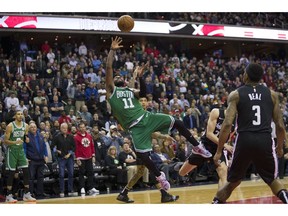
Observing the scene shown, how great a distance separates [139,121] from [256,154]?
303 centimetres

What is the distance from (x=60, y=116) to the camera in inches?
646

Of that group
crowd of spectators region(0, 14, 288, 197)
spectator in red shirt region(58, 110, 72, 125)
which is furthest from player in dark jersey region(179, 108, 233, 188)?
spectator in red shirt region(58, 110, 72, 125)

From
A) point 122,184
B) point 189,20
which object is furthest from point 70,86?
point 189,20

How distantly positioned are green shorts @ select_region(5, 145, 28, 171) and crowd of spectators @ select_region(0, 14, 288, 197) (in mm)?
1290

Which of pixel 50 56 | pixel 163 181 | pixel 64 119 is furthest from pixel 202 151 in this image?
pixel 50 56

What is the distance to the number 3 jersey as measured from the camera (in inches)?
268

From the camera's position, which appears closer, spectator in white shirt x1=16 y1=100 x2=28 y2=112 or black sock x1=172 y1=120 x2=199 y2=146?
black sock x1=172 y1=120 x2=199 y2=146

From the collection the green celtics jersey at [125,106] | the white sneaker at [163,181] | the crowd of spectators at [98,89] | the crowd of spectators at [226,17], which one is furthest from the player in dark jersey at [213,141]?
the crowd of spectators at [226,17]

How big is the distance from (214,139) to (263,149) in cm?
240

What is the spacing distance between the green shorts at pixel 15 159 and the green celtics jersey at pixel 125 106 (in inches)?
145

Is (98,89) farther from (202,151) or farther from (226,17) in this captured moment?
(226,17)

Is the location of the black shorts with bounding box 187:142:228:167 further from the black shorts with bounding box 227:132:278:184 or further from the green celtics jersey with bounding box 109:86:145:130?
the black shorts with bounding box 227:132:278:184

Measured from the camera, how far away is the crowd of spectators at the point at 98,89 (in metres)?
15.6
